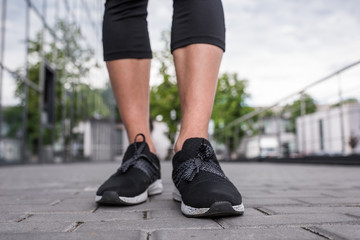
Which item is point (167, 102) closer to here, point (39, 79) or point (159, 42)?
point (159, 42)

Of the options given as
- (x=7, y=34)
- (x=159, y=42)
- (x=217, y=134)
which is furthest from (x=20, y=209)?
(x=159, y=42)

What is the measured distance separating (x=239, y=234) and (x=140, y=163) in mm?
615

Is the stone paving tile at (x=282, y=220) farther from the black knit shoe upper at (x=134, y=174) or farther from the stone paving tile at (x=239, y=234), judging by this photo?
the black knit shoe upper at (x=134, y=174)

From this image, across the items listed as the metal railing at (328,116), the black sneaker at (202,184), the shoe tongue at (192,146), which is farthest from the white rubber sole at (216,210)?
the metal railing at (328,116)

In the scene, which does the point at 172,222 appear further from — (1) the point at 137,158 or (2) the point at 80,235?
(1) the point at 137,158

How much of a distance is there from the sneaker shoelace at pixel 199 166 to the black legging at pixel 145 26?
0.37m

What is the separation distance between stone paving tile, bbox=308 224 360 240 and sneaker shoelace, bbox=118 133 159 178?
65 centimetres

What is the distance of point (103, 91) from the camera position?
52.3 feet

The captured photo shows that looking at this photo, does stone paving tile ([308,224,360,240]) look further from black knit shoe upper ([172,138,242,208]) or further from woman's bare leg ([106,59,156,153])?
woman's bare leg ([106,59,156,153])

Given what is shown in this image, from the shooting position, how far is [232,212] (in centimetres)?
87

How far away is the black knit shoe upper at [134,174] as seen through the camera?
1.09 meters

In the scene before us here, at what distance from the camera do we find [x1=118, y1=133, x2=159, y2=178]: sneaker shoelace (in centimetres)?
122

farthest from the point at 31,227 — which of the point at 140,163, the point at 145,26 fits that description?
the point at 145,26

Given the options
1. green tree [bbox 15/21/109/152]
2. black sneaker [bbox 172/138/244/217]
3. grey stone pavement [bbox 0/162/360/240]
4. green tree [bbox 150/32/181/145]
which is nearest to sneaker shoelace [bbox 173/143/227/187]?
black sneaker [bbox 172/138/244/217]
